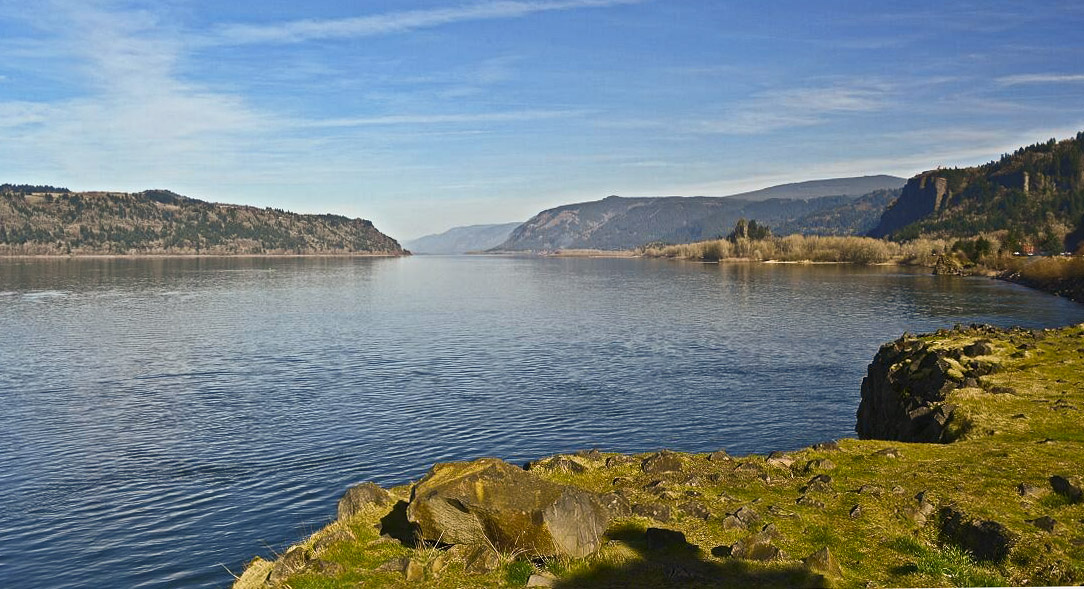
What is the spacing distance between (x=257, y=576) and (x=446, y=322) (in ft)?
313

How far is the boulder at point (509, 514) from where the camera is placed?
18.4 metres

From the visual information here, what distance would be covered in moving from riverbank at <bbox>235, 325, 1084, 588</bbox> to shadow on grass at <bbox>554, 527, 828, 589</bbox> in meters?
0.05

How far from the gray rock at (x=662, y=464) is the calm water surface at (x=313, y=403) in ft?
48.8

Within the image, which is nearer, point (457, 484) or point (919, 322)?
point (457, 484)

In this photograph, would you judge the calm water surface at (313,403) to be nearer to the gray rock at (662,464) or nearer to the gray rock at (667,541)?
the gray rock at (662,464)

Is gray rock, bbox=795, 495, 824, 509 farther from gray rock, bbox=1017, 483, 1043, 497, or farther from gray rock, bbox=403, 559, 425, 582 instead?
gray rock, bbox=403, 559, 425, 582

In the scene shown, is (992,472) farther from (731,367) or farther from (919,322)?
(919,322)

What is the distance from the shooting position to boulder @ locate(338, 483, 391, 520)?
73.3 feet

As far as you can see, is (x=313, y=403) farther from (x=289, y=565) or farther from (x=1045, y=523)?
(x=1045, y=523)

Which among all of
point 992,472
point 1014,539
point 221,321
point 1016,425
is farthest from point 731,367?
point 221,321

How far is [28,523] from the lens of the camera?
106 ft

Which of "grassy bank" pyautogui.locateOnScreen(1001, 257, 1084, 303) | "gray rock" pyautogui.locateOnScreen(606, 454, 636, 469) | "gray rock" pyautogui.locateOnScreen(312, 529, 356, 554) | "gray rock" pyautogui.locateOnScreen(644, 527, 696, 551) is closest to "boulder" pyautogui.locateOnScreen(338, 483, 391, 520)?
"gray rock" pyautogui.locateOnScreen(312, 529, 356, 554)

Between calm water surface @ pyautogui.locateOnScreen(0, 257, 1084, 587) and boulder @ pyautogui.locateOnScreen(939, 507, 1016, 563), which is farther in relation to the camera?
calm water surface @ pyautogui.locateOnScreen(0, 257, 1084, 587)

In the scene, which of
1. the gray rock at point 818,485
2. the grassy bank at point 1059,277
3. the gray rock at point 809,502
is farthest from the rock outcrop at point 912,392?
the grassy bank at point 1059,277
